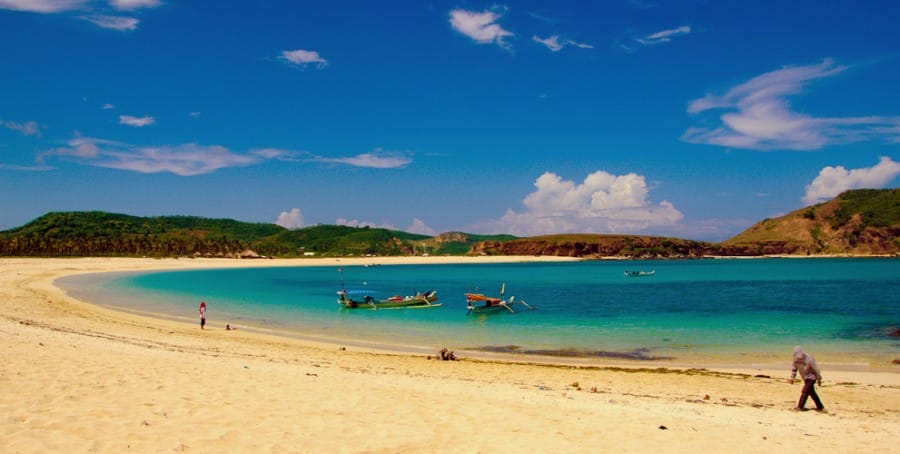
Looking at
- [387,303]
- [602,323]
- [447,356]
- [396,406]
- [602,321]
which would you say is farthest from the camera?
[387,303]

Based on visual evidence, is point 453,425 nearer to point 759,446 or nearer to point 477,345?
point 759,446

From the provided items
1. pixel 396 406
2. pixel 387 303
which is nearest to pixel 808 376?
pixel 396 406

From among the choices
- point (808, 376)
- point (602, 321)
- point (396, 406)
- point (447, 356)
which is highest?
point (808, 376)

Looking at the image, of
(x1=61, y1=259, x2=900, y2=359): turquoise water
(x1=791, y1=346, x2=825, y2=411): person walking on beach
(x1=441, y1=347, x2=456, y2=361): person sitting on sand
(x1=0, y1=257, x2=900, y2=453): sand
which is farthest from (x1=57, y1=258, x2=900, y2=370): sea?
(x1=791, y1=346, x2=825, y2=411): person walking on beach

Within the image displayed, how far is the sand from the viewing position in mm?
8492

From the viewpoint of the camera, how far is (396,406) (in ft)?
37.0

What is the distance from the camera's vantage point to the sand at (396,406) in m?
8.49

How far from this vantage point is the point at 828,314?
39969mm

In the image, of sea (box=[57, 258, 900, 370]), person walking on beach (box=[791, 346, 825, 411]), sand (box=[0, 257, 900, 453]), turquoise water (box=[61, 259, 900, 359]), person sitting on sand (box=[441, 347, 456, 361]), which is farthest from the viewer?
turquoise water (box=[61, 259, 900, 359])

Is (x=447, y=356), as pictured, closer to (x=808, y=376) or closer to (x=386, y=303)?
(x=808, y=376)

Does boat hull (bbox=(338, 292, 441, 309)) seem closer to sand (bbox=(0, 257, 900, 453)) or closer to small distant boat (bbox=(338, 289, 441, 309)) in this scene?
small distant boat (bbox=(338, 289, 441, 309))

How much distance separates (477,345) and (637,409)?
15.5 meters

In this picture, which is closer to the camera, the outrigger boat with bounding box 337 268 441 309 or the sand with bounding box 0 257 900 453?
the sand with bounding box 0 257 900 453

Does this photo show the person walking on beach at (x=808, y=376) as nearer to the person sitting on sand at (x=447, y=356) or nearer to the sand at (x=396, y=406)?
the sand at (x=396, y=406)
